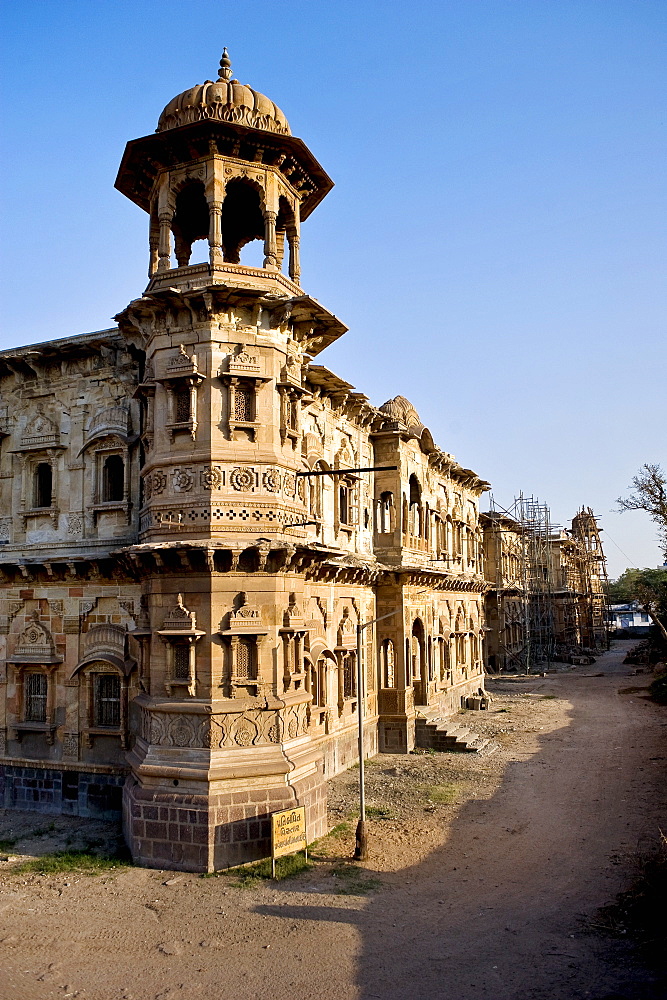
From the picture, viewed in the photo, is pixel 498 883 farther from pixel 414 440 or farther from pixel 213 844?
pixel 414 440

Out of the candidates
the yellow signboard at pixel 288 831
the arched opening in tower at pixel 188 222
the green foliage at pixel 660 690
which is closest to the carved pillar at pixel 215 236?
the arched opening in tower at pixel 188 222

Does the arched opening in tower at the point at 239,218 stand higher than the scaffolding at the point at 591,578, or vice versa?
the arched opening in tower at the point at 239,218

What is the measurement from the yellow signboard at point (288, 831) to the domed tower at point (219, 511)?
402 mm

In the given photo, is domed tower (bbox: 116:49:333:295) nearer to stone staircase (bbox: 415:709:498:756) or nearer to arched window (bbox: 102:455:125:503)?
arched window (bbox: 102:455:125:503)

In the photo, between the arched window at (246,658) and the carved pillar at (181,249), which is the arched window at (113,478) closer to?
the carved pillar at (181,249)

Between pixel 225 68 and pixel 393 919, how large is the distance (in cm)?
1817

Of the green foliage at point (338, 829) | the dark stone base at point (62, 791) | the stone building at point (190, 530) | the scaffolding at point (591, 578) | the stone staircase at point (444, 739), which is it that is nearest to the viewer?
the stone building at point (190, 530)

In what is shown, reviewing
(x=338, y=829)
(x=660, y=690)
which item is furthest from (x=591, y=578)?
(x=338, y=829)

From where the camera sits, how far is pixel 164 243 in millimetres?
17203

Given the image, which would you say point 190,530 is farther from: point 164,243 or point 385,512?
point 385,512

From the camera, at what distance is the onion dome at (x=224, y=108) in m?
16.6

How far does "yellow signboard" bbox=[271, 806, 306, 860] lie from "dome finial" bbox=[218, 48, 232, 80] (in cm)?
1615

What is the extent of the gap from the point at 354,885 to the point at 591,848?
5.42m

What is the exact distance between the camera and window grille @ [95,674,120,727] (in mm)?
18484
